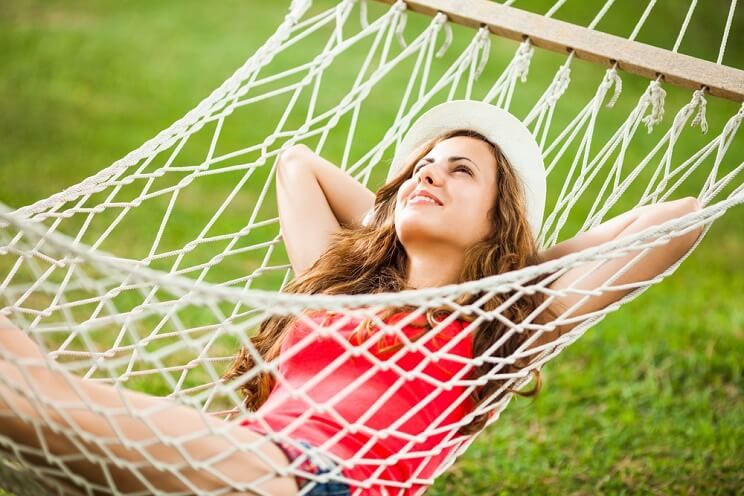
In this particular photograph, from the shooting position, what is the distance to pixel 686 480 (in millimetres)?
2422

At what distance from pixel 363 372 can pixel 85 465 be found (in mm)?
480

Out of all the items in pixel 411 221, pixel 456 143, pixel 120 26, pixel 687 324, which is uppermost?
pixel 120 26

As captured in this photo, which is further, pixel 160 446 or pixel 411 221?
pixel 411 221

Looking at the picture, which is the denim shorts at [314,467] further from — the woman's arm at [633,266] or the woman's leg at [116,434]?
the woman's arm at [633,266]

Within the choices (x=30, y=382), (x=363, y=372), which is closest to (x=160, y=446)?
(x=30, y=382)

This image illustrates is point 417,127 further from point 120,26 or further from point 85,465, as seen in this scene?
point 120,26

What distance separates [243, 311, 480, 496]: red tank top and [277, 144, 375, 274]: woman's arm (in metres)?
0.30

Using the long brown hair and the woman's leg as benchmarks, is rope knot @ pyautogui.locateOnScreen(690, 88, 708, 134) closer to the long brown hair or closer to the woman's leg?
the long brown hair

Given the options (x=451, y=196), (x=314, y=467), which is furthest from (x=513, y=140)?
(x=314, y=467)

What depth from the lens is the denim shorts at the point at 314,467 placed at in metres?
1.55

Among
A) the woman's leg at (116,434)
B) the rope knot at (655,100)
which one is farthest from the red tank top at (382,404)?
the rope knot at (655,100)

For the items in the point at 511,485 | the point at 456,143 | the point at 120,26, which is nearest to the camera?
the point at 456,143

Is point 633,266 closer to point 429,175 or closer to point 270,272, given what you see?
point 429,175

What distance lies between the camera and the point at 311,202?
2141 mm
